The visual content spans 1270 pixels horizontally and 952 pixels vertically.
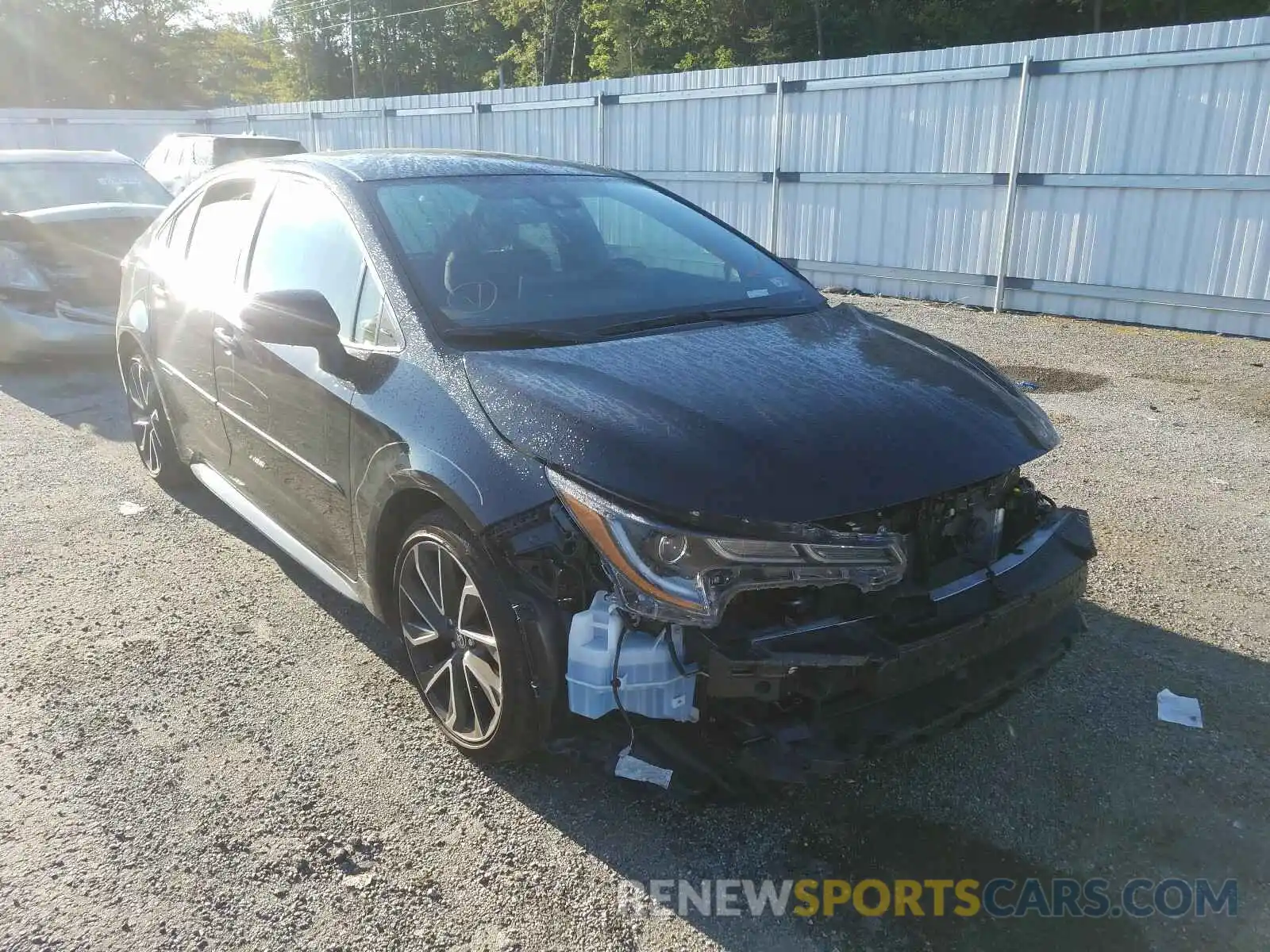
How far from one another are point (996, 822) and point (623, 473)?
4.68 feet

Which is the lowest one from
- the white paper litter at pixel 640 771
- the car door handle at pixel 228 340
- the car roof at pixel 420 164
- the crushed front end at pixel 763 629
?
the white paper litter at pixel 640 771

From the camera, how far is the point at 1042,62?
30.7 ft

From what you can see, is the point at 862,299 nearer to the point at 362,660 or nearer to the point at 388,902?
the point at 362,660

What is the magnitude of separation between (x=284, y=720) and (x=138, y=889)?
760 mm

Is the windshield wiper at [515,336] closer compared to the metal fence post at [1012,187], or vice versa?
the windshield wiper at [515,336]

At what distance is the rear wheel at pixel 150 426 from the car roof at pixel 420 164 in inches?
59.9

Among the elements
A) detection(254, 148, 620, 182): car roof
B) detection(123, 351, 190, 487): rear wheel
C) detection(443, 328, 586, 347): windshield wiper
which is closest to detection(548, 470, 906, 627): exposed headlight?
→ detection(443, 328, 586, 347): windshield wiper

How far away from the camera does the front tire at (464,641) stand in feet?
8.18

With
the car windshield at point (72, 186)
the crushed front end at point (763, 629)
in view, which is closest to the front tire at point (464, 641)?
the crushed front end at point (763, 629)

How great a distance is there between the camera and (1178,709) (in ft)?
10.2

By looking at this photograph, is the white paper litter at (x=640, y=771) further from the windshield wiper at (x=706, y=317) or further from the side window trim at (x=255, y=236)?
the side window trim at (x=255, y=236)

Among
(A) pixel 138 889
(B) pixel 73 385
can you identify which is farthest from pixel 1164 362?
(B) pixel 73 385

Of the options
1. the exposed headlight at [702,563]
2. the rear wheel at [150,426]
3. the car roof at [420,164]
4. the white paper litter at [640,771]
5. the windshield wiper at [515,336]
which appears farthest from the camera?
the rear wheel at [150,426]

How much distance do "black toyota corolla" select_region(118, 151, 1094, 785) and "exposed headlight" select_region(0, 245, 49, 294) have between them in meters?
4.47
